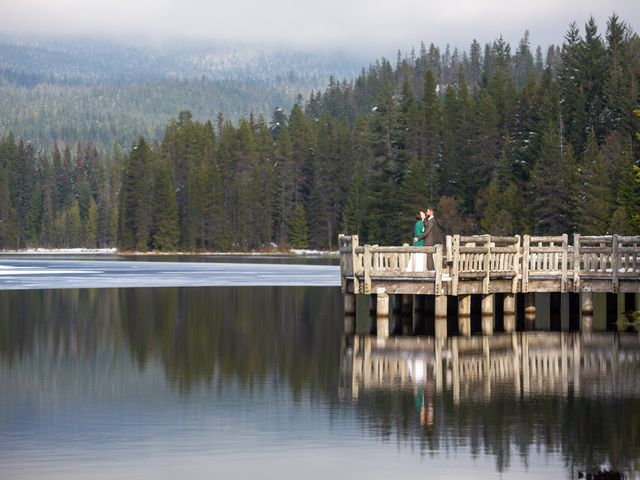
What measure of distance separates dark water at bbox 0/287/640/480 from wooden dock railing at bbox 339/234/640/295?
222cm

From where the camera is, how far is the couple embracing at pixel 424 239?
115 feet

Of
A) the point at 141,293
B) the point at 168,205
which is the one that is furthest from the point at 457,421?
the point at 168,205

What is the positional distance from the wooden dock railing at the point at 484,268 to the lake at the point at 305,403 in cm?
205

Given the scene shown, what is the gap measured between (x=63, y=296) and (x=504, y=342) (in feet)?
73.1

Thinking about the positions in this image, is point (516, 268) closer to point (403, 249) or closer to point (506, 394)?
point (403, 249)

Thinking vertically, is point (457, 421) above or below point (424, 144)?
below

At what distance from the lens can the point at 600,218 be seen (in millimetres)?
88250

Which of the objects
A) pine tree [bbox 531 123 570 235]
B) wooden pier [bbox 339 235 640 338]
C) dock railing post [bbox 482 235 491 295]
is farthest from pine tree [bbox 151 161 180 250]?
dock railing post [bbox 482 235 491 295]

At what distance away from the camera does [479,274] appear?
35.2 meters

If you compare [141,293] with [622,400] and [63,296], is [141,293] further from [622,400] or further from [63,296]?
[622,400]

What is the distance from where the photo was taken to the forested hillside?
98.6m

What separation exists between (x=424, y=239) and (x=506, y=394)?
15.7 meters

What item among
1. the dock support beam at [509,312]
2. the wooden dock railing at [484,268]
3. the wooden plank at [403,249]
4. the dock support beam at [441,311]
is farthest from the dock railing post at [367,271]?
the dock support beam at [509,312]

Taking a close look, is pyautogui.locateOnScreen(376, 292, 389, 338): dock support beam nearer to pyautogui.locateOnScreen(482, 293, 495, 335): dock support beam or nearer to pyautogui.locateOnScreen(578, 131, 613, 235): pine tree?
pyautogui.locateOnScreen(482, 293, 495, 335): dock support beam
